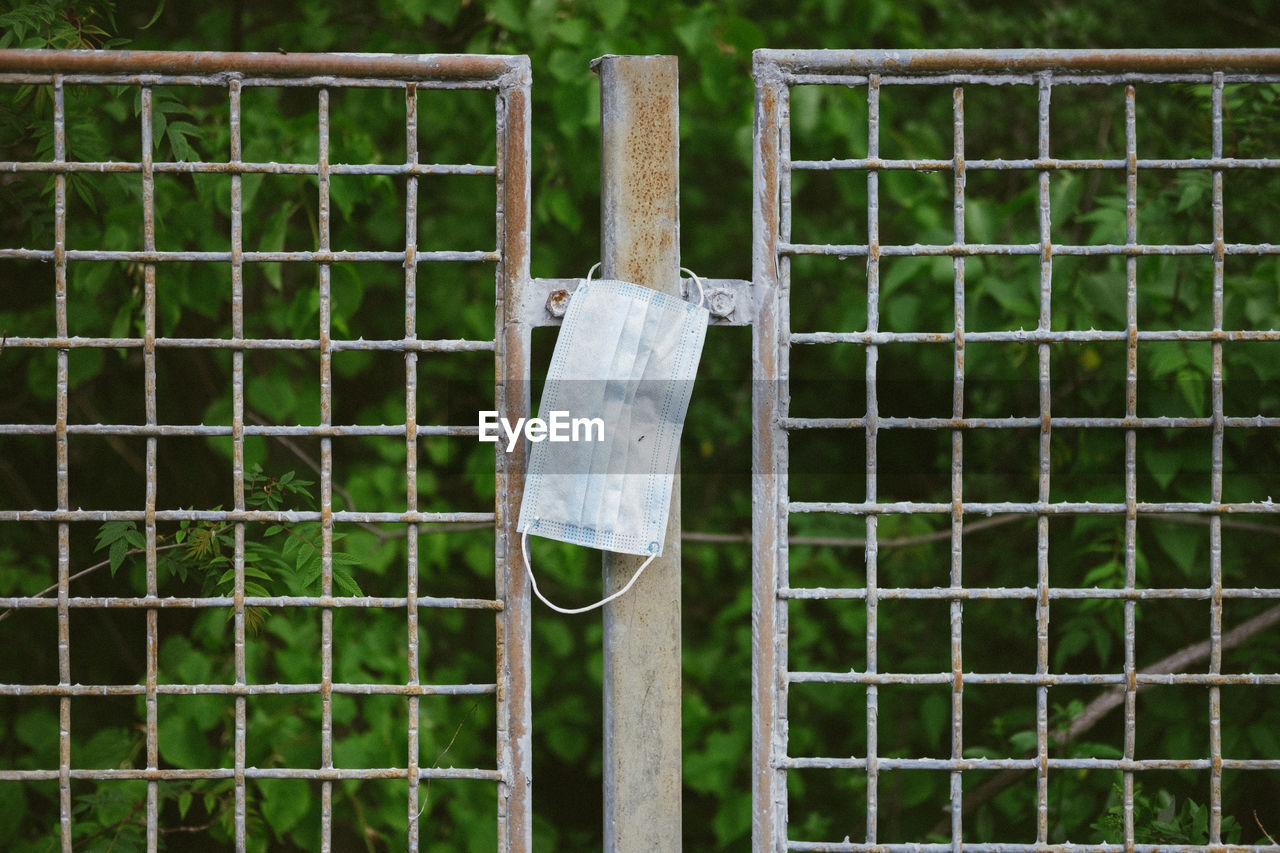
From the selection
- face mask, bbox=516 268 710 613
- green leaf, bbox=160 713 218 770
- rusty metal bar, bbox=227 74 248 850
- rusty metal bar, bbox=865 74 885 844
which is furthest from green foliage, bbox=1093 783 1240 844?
A: green leaf, bbox=160 713 218 770

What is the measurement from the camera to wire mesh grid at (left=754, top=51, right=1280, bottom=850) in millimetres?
1353

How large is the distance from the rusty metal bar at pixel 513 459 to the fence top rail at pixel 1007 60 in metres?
0.34

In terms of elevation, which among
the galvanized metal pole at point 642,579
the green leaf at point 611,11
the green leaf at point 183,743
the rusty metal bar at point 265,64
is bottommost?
the green leaf at point 183,743

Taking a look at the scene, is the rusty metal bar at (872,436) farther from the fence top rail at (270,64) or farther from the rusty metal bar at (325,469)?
the rusty metal bar at (325,469)

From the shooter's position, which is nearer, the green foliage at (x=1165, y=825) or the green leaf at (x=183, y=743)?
the green foliage at (x=1165, y=825)

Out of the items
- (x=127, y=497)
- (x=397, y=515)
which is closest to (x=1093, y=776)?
(x=397, y=515)

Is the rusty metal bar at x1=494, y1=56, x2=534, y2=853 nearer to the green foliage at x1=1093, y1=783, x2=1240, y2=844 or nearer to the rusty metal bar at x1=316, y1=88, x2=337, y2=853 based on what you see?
the rusty metal bar at x1=316, y1=88, x2=337, y2=853

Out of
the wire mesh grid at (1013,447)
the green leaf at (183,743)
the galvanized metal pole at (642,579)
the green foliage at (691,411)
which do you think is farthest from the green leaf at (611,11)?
the green leaf at (183,743)

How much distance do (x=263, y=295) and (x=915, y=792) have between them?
1967mm

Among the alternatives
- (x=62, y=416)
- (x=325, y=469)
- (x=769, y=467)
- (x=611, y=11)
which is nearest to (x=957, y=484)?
(x=769, y=467)

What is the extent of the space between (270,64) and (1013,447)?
6.81 ft

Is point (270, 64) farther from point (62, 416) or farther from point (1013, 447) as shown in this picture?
point (1013, 447)

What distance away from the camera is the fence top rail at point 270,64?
4.38 ft

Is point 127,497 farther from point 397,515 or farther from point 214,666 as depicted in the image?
point 397,515
